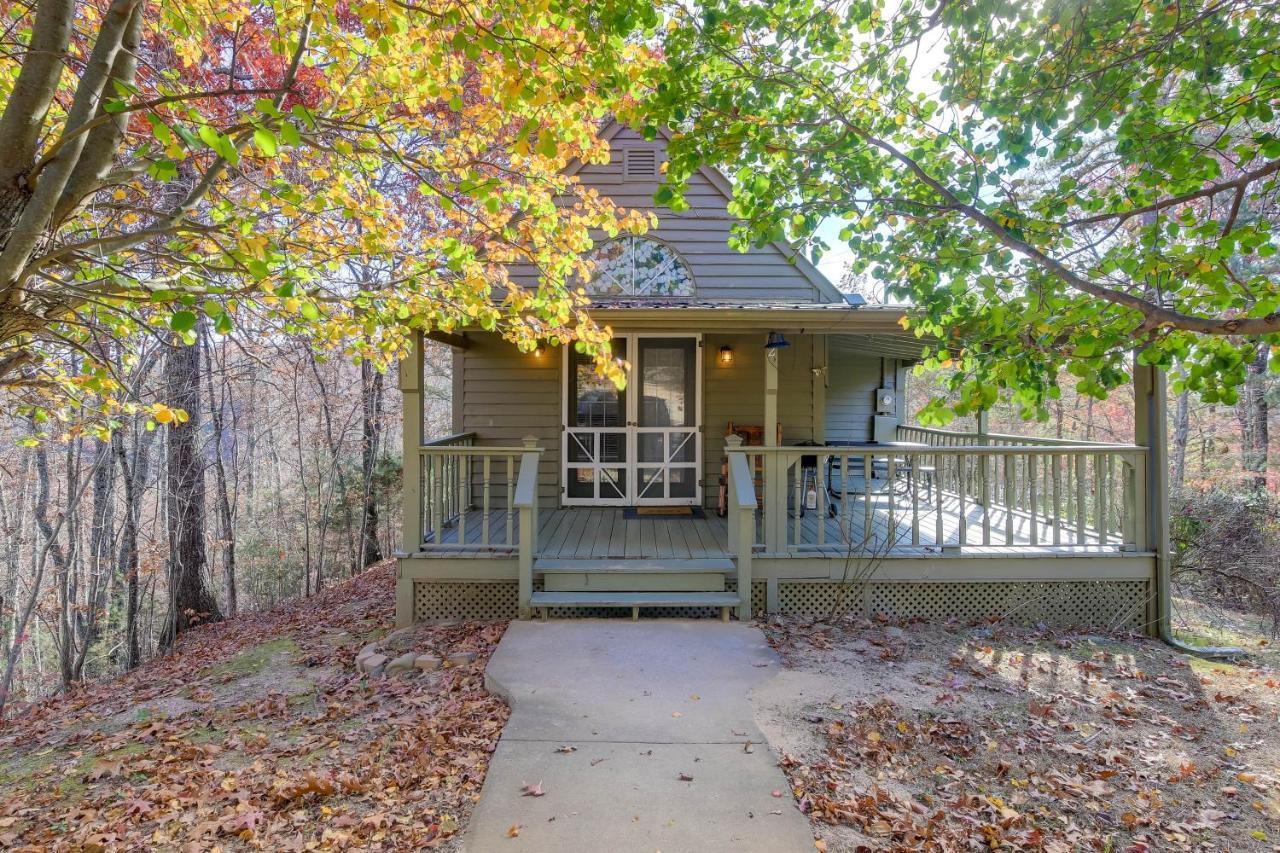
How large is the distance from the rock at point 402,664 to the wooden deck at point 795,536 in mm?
1097

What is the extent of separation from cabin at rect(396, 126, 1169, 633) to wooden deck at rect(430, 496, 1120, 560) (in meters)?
0.04

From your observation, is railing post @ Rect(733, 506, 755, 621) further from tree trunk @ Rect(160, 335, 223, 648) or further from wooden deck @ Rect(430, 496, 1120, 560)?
tree trunk @ Rect(160, 335, 223, 648)

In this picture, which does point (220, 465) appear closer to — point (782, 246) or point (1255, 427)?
point (782, 246)

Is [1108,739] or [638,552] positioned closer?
[1108,739]

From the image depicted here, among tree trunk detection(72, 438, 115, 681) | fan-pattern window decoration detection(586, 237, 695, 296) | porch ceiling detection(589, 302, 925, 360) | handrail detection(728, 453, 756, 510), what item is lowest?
tree trunk detection(72, 438, 115, 681)

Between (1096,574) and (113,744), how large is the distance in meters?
7.60

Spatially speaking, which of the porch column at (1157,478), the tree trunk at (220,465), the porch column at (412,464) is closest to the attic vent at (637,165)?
the porch column at (412,464)

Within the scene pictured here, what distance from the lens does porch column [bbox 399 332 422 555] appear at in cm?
581

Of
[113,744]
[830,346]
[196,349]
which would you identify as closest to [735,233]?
[113,744]

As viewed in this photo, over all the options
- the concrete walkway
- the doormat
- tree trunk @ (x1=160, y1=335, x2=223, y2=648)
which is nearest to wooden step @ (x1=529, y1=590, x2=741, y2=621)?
the concrete walkway

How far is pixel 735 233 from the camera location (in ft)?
13.3

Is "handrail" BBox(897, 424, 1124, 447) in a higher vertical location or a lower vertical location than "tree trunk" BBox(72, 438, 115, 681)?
higher

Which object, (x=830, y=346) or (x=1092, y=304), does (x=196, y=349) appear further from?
(x=1092, y=304)

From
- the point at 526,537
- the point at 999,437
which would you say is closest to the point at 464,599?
the point at 526,537
